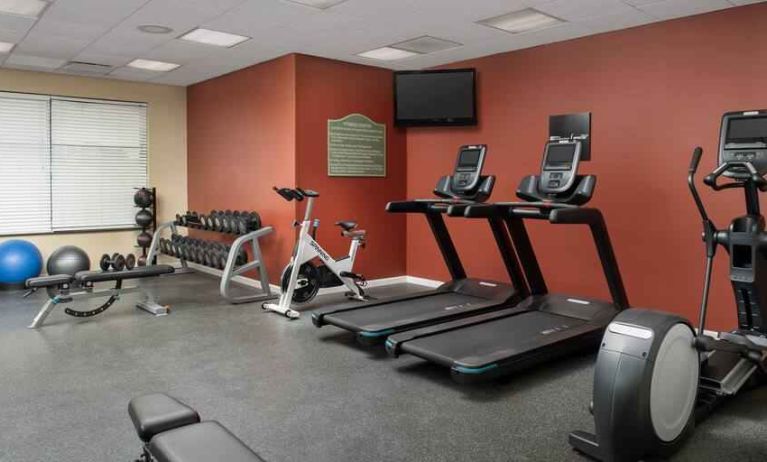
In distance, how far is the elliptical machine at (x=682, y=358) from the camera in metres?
2.36

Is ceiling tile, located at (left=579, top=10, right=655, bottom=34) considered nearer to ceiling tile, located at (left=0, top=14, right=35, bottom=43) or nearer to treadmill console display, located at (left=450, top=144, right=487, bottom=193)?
treadmill console display, located at (left=450, top=144, right=487, bottom=193)

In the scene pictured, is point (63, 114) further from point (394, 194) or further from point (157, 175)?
point (394, 194)

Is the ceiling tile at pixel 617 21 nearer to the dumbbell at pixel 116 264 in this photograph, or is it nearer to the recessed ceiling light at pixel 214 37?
the recessed ceiling light at pixel 214 37

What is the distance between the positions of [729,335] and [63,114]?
7.44 m

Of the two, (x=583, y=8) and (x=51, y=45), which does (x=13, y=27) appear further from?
(x=583, y=8)

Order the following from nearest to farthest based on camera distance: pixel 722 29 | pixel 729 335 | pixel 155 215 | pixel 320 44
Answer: pixel 729 335 → pixel 722 29 → pixel 320 44 → pixel 155 215

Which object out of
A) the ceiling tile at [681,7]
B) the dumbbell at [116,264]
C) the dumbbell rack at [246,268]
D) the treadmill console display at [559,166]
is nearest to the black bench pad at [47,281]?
the dumbbell at [116,264]

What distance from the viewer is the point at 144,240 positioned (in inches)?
296

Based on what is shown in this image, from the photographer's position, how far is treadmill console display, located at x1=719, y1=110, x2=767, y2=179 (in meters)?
3.25

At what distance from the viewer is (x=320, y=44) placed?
18.1ft

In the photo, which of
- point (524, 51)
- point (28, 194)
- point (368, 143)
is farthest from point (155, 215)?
point (524, 51)

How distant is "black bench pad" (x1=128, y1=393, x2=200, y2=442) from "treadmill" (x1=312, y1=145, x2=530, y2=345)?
2433 mm

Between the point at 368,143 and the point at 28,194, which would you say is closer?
the point at 368,143

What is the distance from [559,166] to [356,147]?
8.91 ft
